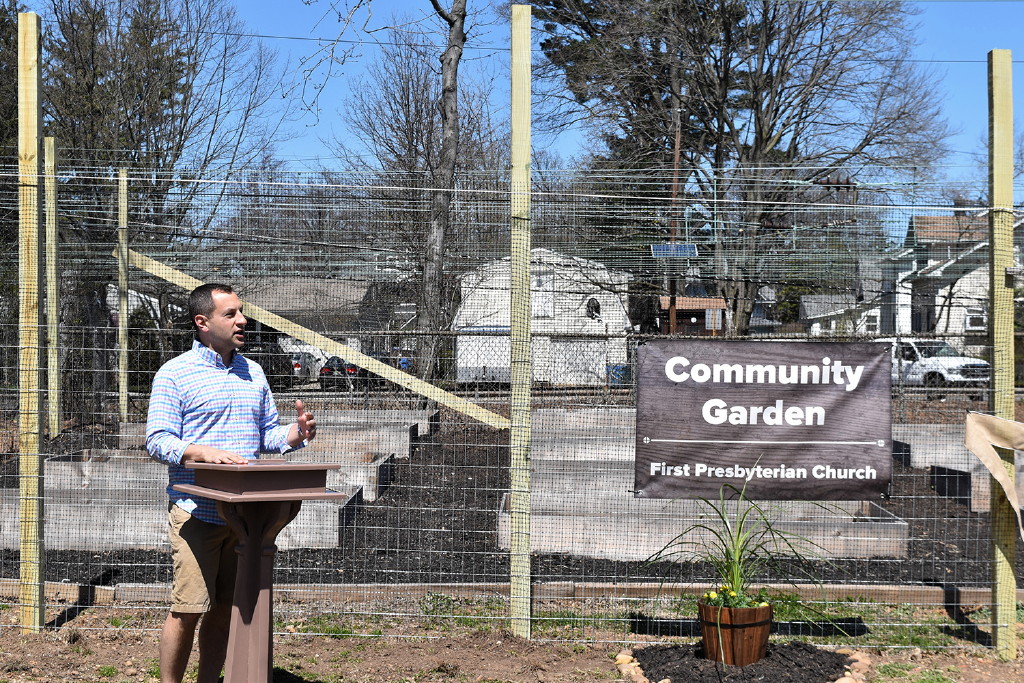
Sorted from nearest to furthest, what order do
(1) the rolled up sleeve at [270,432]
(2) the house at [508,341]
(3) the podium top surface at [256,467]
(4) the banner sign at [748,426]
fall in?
(3) the podium top surface at [256,467] < (1) the rolled up sleeve at [270,432] < (4) the banner sign at [748,426] < (2) the house at [508,341]

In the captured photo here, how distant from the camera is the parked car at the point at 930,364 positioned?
381 inches

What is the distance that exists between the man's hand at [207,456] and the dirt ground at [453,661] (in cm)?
177

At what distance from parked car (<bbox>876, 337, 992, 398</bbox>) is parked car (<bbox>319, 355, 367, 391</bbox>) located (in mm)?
4742

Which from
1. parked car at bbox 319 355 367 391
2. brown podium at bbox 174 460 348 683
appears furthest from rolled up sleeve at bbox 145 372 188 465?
parked car at bbox 319 355 367 391

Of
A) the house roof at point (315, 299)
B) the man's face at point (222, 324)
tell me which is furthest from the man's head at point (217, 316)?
the house roof at point (315, 299)

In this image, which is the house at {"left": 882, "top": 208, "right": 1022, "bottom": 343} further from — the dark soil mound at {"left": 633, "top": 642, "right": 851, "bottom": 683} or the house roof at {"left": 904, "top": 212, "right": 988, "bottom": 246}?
the dark soil mound at {"left": 633, "top": 642, "right": 851, "bottom": 683}

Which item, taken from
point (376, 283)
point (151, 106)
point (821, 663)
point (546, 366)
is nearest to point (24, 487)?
point (376, 283)

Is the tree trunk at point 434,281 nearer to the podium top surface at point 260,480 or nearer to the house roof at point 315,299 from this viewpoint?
the house roof at point 315,299

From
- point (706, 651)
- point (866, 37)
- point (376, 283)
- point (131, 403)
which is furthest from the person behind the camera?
point (866, 37)

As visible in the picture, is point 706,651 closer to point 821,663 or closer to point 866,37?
point 821,663

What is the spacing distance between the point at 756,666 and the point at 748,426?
4.46 ft

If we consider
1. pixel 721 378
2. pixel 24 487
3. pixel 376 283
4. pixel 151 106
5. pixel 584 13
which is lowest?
pixel 24 487

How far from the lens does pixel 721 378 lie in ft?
17.9

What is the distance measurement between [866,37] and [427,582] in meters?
23.1
